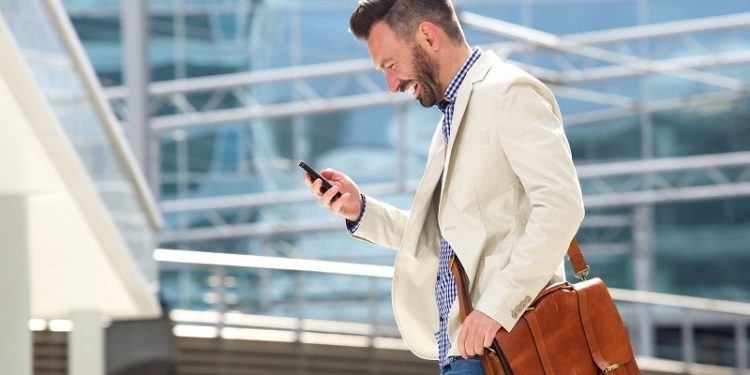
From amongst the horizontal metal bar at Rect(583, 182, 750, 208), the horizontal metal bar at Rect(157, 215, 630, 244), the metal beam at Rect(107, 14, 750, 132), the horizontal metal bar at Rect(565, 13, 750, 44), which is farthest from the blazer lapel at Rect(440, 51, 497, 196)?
the horizontal metal bar at Rect(157, 215, 630, 244)

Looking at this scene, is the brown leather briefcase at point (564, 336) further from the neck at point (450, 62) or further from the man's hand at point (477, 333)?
the neck at point (450, 62)

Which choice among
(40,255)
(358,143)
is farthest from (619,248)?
(40,255)

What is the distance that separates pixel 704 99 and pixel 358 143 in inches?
266

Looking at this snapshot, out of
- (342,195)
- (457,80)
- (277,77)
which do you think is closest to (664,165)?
(277,77)

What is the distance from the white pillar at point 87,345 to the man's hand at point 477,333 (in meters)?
8.23

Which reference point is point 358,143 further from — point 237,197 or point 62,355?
point 62,355

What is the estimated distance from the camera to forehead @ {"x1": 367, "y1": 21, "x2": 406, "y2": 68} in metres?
3.25

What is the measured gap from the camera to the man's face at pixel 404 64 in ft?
10.6

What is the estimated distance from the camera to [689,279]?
26328mm

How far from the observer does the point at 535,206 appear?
3.06 metres

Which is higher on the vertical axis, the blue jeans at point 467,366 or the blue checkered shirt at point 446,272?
the blue checkered shirt at point 446,272

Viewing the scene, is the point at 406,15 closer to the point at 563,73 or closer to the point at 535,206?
the point at 535,206

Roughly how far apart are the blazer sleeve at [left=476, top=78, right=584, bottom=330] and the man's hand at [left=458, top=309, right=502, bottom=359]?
0.01 m

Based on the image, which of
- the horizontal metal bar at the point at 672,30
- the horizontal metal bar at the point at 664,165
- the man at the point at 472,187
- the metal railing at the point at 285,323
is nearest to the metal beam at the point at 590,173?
the horizontal metal bar at the point at 664,165
